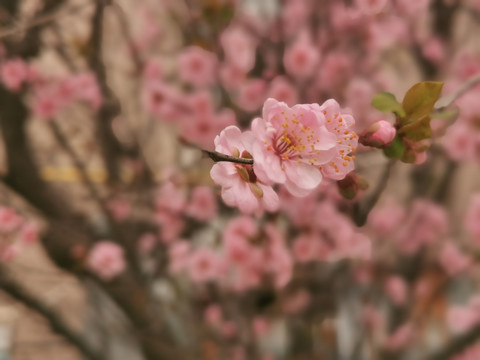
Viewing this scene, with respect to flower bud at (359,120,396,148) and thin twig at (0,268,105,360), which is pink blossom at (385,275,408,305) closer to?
thin twig at (0,268,105,360)

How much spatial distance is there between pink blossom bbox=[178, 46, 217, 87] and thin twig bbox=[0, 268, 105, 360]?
92 cm

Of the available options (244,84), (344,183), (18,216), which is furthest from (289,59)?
(344,183)

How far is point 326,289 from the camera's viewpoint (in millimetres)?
1823

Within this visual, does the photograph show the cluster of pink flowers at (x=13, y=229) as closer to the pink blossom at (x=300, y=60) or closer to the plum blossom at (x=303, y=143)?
the pink blossom at (x=300, y=60)

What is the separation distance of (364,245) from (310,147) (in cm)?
147

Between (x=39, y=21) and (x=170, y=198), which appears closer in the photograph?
(x=39, y=21)

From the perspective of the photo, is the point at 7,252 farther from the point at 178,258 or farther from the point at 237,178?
the point at 237,178

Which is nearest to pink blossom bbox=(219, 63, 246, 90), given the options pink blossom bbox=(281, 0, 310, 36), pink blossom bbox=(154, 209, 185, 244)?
pink blossom bbox=(281, 0, 310, 36)

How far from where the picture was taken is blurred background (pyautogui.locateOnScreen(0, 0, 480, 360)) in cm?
157

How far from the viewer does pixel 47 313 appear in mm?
1463

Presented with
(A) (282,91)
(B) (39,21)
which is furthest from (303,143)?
(A) (282,91)

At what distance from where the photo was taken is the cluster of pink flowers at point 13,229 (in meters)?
1.58

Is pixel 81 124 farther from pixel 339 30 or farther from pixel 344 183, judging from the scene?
pixel 344 183

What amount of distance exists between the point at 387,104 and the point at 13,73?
56.3 inches
